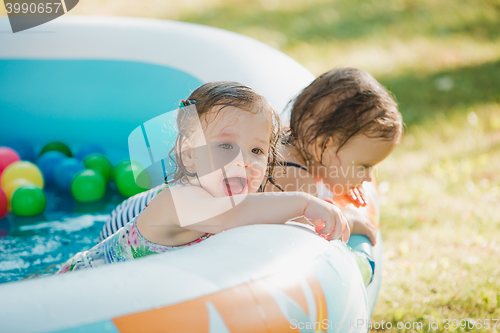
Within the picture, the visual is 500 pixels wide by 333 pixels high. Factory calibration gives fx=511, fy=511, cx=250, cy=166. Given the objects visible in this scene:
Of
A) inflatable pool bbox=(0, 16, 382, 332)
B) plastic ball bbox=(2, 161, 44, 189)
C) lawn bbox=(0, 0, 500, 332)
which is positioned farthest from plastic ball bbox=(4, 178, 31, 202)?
lawn bbox=(0, 0, 500, 332)

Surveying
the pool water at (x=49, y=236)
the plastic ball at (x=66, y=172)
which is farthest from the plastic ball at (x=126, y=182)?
the plastic ball at (x=66, y=172)

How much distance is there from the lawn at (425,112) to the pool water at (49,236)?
4.31ft

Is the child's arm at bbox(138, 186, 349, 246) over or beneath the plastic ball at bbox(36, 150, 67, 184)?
over

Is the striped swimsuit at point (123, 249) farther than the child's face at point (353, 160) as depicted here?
No

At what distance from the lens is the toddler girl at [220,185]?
1.38 m

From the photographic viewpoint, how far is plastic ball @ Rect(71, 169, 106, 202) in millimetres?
2604

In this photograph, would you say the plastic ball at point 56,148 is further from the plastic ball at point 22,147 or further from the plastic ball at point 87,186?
the plastic ball at point 87,186

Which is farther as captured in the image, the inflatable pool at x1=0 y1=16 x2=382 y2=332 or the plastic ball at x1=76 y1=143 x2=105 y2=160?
the plastic ball at x1=76 y1=143 x2=105 y2=160

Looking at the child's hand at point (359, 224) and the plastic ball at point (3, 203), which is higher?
the plastic ball at point (3, 203)

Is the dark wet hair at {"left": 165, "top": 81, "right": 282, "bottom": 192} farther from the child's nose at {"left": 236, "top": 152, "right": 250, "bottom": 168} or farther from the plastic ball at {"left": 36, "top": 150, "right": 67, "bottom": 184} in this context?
the plastic ball at {"left": 36, "top": 150, "right": 67, "bottom": 184}

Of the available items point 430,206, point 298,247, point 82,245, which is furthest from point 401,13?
point 298,247

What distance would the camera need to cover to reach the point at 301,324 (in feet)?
3.77

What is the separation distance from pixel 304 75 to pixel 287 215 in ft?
4.13

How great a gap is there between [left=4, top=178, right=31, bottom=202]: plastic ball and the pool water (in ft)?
0.34
